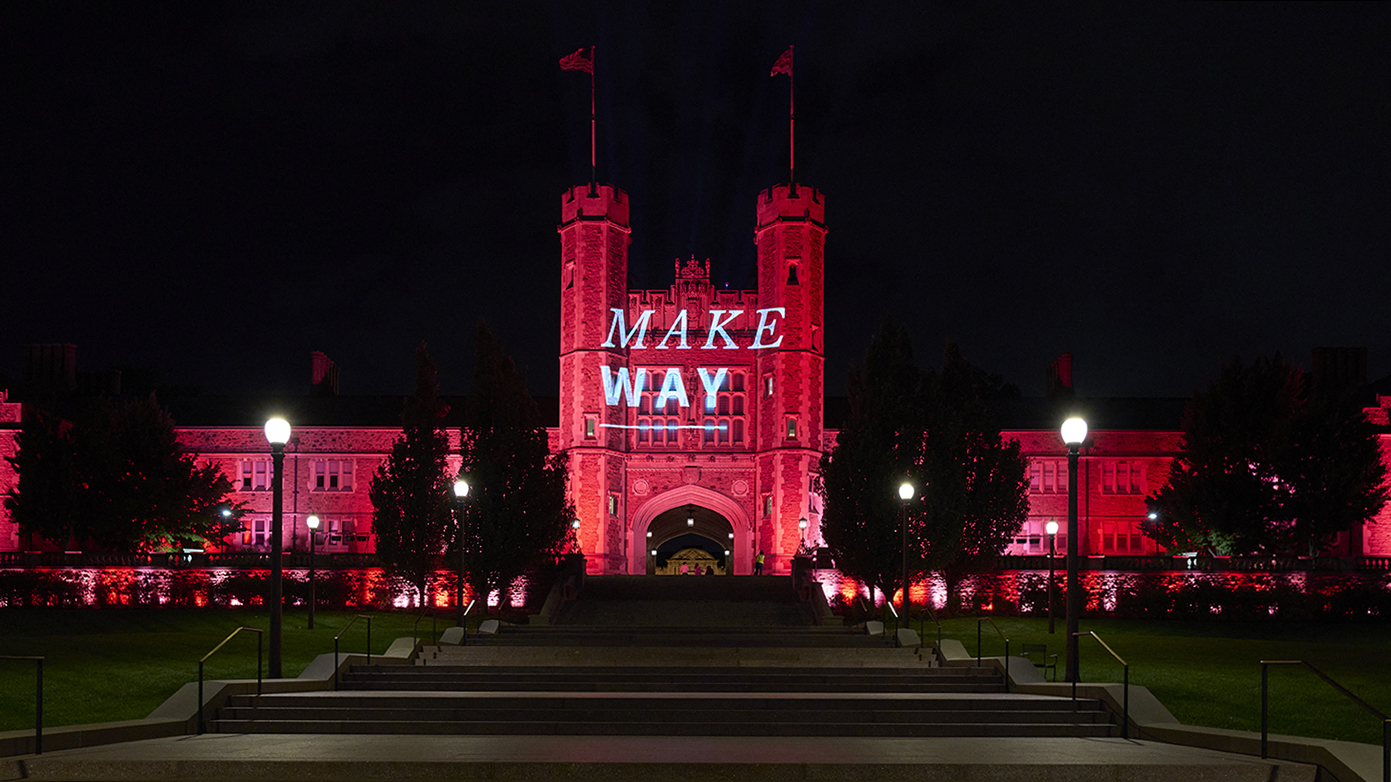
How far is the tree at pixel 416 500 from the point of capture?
40.6 meters

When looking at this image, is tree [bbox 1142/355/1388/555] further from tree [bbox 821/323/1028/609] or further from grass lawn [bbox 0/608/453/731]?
grass lawn [bbox 0/608/453/731]

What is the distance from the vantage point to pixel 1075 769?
13.9 metres

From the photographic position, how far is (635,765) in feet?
45.3

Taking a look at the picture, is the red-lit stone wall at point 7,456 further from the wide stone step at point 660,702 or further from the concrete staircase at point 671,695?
the wide stone step at point 660,702

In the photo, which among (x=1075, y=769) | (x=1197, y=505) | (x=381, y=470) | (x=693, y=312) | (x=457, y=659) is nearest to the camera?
(x=1075, y=769)

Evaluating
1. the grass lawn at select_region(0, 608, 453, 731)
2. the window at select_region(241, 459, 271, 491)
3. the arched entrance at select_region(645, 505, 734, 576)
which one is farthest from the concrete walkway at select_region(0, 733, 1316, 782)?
the window at select_region(241, 459, 271, 491)

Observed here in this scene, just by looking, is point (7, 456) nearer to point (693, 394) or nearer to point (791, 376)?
point (693, 394)

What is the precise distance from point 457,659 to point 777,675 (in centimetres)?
612

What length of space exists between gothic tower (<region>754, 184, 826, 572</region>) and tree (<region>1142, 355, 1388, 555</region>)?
43.9ft

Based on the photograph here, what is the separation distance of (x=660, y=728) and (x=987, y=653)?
13.1 metres

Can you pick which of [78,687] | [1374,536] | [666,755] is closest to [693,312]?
[1374,536]

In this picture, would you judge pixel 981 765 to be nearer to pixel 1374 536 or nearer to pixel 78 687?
pixel 78 687

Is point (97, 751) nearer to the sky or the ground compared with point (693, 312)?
nearer to the ground

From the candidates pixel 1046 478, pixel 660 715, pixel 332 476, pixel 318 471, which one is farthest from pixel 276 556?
pixel 1046 478
